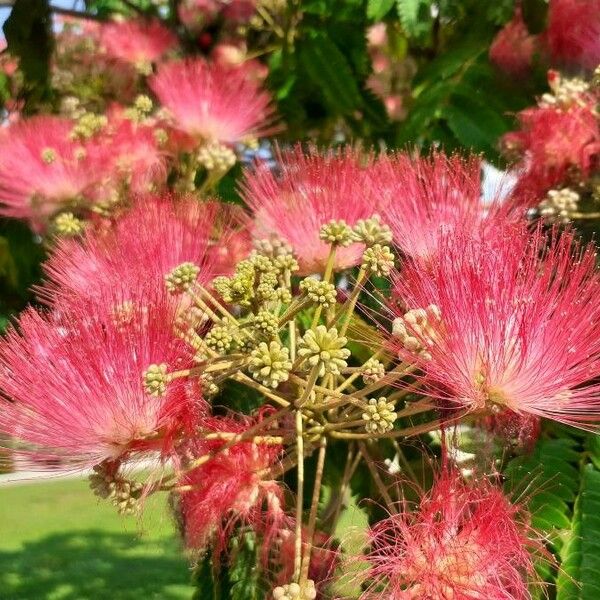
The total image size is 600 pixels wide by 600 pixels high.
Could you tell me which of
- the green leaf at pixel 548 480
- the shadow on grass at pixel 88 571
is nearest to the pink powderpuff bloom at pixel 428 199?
the green leaf at pixel 548 480

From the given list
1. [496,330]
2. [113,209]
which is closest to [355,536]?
[496,330]

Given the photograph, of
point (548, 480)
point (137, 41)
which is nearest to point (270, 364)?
point (548, 480)

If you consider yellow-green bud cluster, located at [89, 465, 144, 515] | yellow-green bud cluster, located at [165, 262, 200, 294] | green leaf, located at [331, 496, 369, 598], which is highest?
yellow-green bud cluster, located at [165, 262, 200, 294]

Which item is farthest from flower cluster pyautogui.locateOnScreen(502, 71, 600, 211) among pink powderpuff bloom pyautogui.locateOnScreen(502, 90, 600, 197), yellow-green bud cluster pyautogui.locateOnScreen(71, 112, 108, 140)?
yellow-green bud cluster pyautogui.locateOnScreen(71, 112, 108, 140)

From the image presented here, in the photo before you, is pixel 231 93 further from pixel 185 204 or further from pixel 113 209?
pixel 185 204

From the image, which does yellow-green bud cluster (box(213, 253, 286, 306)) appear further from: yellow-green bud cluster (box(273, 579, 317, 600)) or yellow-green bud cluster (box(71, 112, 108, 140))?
yellow-green bud cluster (box(71, 112, 108, 140))

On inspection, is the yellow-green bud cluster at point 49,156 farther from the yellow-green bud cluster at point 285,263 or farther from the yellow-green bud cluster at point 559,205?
the yellow-green bud cluster at point 559,205
